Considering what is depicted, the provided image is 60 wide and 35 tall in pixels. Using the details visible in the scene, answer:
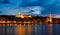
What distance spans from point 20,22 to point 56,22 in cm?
2746

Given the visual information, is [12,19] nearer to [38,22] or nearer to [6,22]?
[6,22]

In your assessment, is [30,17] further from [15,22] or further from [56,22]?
[56,22]

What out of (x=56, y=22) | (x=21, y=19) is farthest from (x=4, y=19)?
(x=56, y=22)

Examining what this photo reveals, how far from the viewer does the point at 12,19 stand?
454 ft

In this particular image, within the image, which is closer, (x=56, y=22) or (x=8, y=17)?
(x=8, y=17)

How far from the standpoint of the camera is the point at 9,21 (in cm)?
13688

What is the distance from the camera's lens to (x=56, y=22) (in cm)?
15075

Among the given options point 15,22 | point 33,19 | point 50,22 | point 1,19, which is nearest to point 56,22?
point 50,22

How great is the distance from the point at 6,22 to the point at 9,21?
318 cm

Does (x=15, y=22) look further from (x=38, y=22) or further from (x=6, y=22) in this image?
(x=38, y=22)

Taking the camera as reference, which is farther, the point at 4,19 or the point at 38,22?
the point at 38,22

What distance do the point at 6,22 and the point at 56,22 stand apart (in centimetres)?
3536

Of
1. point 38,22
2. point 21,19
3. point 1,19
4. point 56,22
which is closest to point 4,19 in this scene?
point 1,19

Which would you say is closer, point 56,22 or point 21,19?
point 21,19
